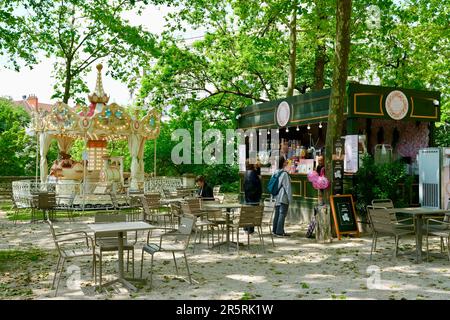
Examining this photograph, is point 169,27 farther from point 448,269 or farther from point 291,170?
point 448,269

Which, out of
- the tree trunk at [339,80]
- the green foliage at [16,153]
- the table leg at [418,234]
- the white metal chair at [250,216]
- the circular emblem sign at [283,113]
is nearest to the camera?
the table leg at [418,234]

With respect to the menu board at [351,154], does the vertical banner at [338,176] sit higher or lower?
lower

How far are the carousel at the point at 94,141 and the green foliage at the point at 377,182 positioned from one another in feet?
31.1

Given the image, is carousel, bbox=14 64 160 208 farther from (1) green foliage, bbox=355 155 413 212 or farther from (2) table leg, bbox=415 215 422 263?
(2) table leg, bbox=415 215 422 263

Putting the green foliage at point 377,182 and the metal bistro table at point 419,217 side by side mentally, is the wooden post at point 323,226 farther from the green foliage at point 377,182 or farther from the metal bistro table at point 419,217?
the metal bistro table at point 419,217

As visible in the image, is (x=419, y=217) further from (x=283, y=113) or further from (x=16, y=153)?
(x=16, y=153)

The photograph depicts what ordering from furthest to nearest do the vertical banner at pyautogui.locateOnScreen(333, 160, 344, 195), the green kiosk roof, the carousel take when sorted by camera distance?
the carousel
the green kiosk roof
the vertical banner at pyautogui.locateOnScreen(333, 160, 344, 195)

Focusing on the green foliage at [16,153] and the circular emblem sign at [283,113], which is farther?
the green foliage at [16,153]

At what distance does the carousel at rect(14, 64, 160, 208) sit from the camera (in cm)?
1823

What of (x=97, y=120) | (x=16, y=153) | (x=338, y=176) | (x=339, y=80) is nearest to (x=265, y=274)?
(x=338, y=176)

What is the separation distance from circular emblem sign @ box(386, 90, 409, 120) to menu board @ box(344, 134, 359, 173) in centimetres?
151

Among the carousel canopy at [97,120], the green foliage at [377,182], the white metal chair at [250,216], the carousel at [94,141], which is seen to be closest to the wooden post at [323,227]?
the green foliage at [377,182]

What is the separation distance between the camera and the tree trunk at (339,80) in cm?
1066

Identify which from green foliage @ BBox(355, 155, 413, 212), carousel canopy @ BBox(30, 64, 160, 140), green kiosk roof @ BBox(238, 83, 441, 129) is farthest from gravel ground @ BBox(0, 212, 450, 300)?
carousel canopy @ BBox(30, 64, 160, 140)
